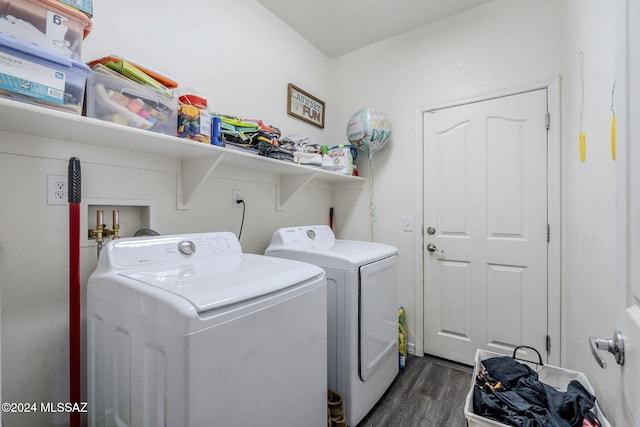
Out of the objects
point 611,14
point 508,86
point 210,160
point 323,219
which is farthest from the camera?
point 323,219

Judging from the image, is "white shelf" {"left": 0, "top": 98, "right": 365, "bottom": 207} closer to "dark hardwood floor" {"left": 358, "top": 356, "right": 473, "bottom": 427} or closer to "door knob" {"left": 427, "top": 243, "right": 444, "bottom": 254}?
"door knob" {"left": 427, "top": 243, "right": 444, "bottom": 254}

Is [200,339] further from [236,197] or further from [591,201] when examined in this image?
[591,201]

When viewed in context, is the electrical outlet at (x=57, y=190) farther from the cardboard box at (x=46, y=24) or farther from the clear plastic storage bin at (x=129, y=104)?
the cardboard box at (x=46, y=24)

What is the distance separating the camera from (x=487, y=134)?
2164mm

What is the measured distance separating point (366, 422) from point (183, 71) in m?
2.26

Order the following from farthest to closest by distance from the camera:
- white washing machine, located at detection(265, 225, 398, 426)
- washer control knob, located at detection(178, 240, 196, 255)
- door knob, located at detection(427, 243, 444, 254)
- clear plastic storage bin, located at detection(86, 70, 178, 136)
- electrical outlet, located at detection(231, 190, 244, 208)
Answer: door knob, located at detection(427, 243, 444, 254) < electrical outlet, located at detection(231, 190, 244, 208) < white washing machine, located at detection(265, 225, 398, 426) < washer control knob, located at detection(178, 240, 196, 255) < clear plastic storage bin, located at detection(86, 70, 178, 136)

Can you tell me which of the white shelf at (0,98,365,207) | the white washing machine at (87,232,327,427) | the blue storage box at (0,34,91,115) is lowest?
the white washing machine at (87,232,327,427)

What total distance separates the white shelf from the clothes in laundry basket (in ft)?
4.90

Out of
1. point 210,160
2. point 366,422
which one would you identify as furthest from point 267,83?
point 366,422

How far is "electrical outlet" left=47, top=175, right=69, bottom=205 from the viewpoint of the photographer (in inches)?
45.9

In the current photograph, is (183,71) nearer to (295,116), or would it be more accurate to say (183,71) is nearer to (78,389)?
(295,116)

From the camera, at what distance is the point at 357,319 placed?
5.12ft

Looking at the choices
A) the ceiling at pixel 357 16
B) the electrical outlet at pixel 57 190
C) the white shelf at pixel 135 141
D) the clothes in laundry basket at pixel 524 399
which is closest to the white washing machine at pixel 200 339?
the electrical outlet at pixel 57 190

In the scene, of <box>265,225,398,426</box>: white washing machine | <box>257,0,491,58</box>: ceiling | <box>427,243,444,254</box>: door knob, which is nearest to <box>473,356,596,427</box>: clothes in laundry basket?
<box>265,225,398,426</box>: white washing machine
